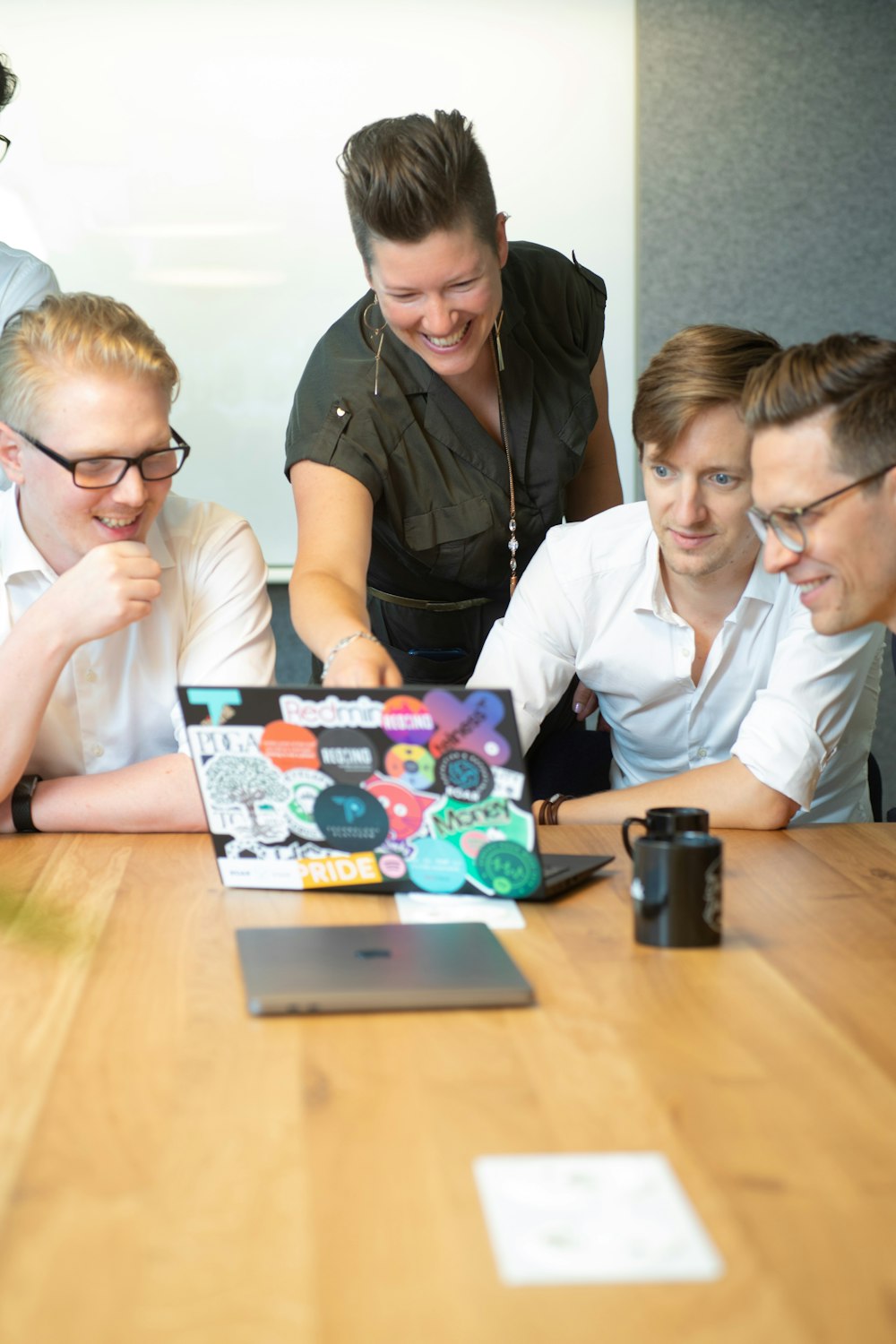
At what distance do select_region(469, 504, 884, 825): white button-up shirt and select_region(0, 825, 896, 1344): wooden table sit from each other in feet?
2.17

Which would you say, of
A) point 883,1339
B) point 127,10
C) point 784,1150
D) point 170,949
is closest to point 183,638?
point 170,949

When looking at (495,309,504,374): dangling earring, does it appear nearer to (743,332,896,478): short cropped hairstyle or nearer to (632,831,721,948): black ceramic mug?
(743,332,896,478): short cropped hairstyle

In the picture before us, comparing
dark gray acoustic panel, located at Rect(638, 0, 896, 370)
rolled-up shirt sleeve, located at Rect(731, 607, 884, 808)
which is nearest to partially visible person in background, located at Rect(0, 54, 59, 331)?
rolled-up shirt sleeve, located at Rect(731, 607, 884, 808)

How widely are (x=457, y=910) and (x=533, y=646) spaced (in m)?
0.75

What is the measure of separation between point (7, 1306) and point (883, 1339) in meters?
0.41


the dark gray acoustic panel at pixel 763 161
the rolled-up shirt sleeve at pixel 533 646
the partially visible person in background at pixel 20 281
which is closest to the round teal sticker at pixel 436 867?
the rolled-up shirt sleeve at pixel 533 646

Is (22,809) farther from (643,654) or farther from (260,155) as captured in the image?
(260,155)

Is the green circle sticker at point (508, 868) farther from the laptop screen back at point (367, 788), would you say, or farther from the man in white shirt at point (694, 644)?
the man in white shirt at point (694, 644)

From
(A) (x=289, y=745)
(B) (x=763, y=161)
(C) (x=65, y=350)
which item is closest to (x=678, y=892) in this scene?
(A) (x=289, y=745)

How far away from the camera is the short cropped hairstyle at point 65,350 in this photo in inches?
65.1

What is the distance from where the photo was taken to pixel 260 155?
3521mm

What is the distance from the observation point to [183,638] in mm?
1836

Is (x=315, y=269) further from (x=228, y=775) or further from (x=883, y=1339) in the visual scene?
(x=883, y=1339)

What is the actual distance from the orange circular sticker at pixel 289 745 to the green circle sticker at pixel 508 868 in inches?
7.1
